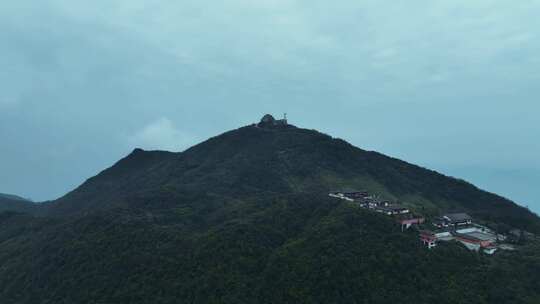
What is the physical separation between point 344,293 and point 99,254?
33.9 m

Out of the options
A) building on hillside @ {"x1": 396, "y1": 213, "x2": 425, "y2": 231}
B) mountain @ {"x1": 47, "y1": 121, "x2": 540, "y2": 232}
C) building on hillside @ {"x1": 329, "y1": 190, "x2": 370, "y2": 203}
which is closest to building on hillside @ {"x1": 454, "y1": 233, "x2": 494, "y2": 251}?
building on hillside @ {"x1": 396, "y1": 213, "x2": 425, "y2": 231}

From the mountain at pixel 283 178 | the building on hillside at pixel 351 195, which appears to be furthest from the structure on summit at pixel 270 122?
the building on hillside at pixel 351 195

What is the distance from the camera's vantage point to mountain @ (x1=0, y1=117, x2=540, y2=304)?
44.3 m

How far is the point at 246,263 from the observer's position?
50156 millimetres

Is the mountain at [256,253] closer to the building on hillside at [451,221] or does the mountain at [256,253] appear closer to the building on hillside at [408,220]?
the building on hillside at [408,220]

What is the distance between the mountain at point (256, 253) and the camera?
44.3 m

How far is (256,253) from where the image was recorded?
52031 millimetres

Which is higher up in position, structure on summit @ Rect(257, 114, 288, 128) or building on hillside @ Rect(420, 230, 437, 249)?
structure on summit @ Rect(257, 114, 288, 128)

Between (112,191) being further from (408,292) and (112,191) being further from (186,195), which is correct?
(408,292)

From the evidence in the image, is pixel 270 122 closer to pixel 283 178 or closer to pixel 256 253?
pixel 283 178

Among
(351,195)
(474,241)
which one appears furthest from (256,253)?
(351,195)

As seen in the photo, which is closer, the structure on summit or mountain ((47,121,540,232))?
mountain ((47,121,540,232))

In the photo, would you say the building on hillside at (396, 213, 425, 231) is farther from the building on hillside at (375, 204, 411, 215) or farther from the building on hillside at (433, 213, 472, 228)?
the building on hillside at (433, 213, 472, 228)

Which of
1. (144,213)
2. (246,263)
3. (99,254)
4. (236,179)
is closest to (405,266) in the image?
(246,263)
